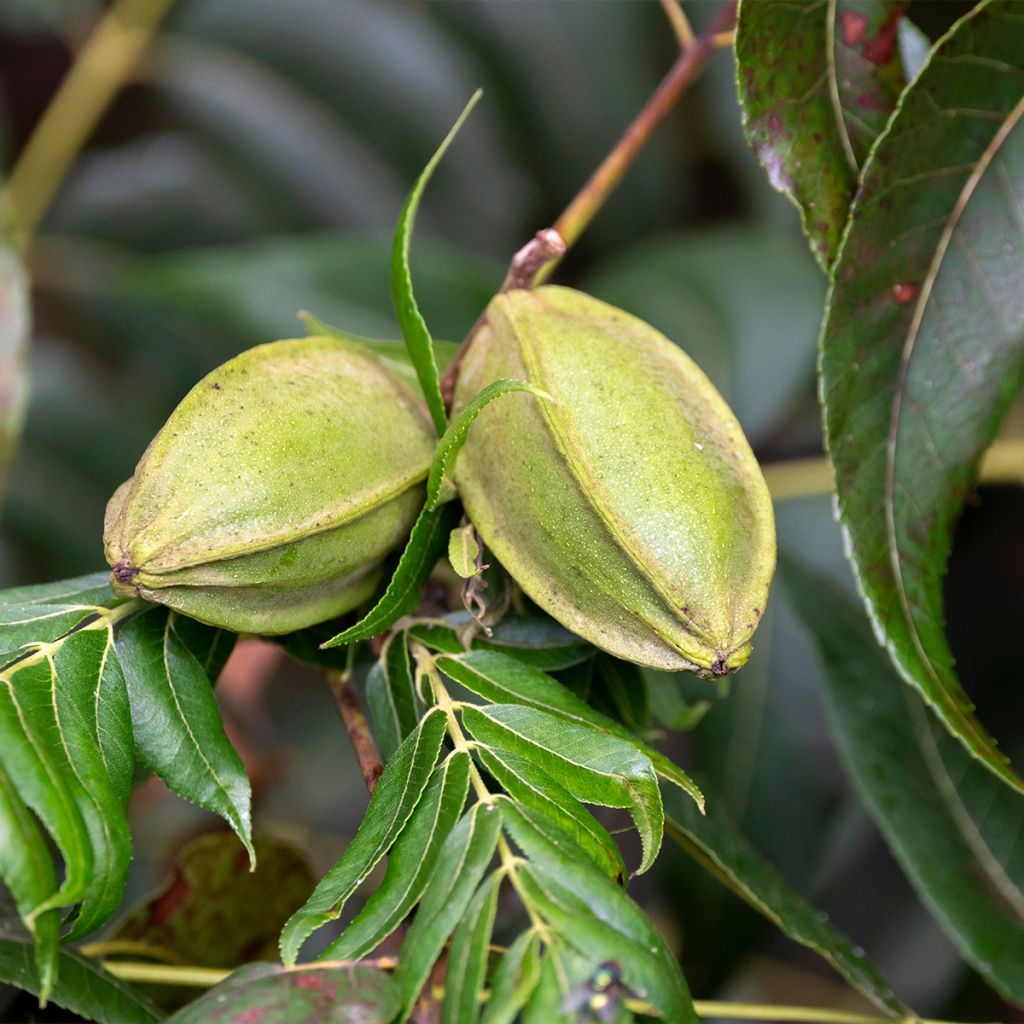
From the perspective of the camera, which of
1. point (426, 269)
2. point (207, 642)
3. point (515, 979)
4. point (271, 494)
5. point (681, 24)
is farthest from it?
point (426, 269)

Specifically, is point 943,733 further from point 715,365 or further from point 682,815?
point 715,365

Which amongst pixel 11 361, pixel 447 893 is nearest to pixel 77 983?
pixel 447 893

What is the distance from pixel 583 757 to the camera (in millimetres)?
656

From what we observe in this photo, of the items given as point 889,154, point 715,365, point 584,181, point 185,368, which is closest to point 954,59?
point 889,154

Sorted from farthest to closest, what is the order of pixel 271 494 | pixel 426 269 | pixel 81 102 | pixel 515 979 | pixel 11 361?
pixel 81 102
pixel 426 269
pixel 11 361
pixel 271 494
pixel 515 979

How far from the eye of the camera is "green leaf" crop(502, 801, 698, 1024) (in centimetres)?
55

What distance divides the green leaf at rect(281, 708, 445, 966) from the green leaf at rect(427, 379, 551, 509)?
13 centimetres

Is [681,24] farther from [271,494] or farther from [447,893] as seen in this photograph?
[447,893]

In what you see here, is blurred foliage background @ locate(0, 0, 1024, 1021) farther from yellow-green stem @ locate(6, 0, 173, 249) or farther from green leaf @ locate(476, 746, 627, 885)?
green leaf @ locate(476, 746, 627, 885)

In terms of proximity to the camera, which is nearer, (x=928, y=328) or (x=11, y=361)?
(x=928, y=328)

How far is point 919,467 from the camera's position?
2.65 feet

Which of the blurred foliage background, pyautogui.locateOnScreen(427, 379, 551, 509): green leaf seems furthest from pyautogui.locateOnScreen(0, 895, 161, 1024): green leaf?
the blurred foliage background

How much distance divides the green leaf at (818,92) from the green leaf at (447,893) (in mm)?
456

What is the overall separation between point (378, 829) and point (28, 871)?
18 centimetres
